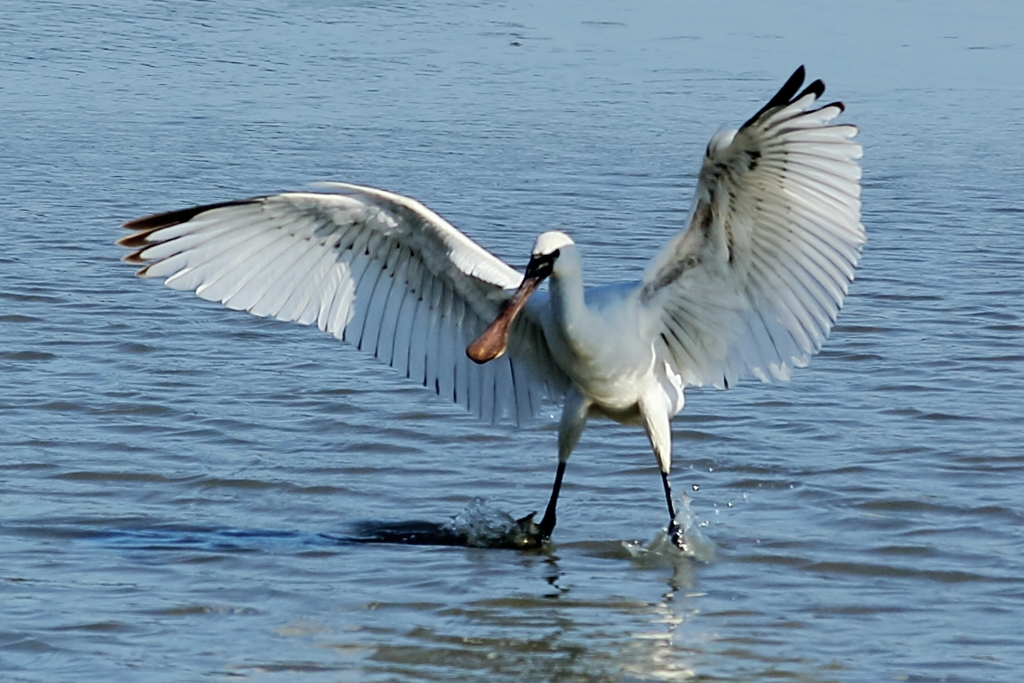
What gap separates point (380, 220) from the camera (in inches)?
278

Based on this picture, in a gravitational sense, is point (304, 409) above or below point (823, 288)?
below

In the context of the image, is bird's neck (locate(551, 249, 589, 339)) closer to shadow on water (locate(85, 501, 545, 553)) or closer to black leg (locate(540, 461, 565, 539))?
black leg (locate(540, 461, 565, 539))

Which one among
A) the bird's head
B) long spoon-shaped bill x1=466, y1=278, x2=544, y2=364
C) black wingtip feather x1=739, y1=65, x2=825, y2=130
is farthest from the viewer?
long spoon-shaped bill x1=466, y1=278, x2=544, y2=364

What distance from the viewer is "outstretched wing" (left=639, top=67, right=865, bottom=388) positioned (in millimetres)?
→ 6215

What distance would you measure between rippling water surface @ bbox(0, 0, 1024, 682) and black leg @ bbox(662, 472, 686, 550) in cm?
11

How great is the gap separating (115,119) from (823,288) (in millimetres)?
8959

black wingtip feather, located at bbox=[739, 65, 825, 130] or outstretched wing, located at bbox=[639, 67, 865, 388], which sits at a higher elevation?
black wingtip feather, located at bbox=[739, 65, 825, 130]

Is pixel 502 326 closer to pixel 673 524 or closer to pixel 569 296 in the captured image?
pixel 569 296

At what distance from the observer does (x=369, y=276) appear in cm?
731

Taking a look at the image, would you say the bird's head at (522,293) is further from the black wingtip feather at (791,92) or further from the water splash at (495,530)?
the black wingtip feather at (791,92)

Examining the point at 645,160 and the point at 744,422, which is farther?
the point at 645,160

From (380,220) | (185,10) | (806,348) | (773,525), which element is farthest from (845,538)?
(185,10)

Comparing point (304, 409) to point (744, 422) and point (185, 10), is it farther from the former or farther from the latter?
point (185, 10)

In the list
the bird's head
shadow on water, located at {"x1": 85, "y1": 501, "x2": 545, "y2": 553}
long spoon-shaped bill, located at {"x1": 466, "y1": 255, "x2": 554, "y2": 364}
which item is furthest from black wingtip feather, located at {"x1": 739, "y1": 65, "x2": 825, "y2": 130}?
shadow on water, located at {"x1": 85, "y1": 501, "x2": 545, "y2": 553}
